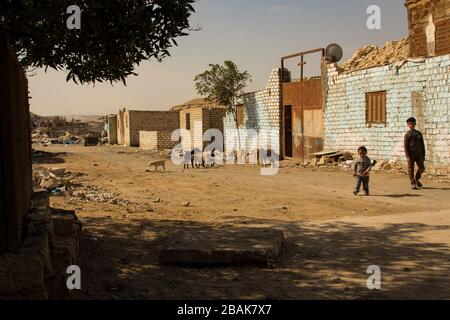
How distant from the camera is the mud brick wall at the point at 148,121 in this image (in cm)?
3741

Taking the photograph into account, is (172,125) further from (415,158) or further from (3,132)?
(3,132)

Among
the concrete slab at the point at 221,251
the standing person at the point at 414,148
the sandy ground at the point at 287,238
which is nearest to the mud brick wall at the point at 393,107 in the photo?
the sandy ground at the point at 287,238

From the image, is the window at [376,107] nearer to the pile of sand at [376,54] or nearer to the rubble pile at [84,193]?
the pile of sand at [376,54]

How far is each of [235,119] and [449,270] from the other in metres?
20.8

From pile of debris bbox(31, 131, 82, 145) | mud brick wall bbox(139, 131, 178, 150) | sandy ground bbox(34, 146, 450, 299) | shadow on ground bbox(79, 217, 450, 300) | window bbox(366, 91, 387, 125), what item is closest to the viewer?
shadow on ground bbox(79, 217, 450, 300)

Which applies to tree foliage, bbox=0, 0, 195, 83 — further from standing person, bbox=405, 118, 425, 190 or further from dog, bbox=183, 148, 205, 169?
dog, bbox=183, 148, 205, 169

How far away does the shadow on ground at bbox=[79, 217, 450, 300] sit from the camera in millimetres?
4270

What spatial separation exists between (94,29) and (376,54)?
24.8 m

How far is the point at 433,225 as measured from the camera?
6.77 m

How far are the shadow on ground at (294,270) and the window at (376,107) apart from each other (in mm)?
9528

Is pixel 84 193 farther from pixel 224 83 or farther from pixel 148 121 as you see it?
pixel 148 121

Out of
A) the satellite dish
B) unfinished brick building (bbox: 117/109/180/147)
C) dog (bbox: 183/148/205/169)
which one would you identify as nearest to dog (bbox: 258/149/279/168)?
dog (bbox: 183/148/205/169)

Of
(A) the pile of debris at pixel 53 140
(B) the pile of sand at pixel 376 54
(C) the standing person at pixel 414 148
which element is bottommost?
(C) the standing person at pixel 414 148
